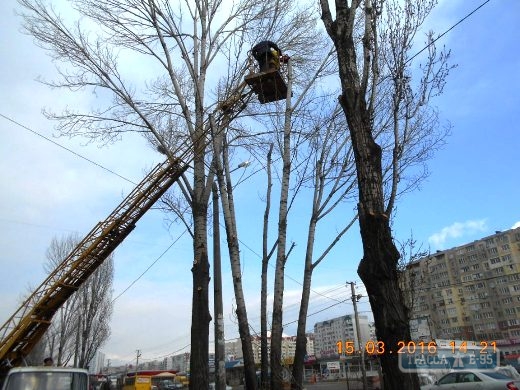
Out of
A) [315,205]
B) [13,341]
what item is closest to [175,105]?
[315,205]

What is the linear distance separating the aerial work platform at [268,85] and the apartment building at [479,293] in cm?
6096

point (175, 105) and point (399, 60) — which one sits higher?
point (175, 105)

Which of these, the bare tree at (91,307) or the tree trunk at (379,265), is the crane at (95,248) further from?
the bare tree at (91,307)

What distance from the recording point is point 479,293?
7381 cm

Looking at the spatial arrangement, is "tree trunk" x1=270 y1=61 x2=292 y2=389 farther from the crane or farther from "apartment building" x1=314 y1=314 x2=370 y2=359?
"apartment building" x1=314 y1=314 x2=370 y2=359

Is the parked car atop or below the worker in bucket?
below

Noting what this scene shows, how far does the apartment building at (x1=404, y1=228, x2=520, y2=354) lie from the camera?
223ft

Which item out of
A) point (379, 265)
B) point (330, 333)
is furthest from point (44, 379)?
point (330, 333)

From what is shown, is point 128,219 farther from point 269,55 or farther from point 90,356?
point 90,356

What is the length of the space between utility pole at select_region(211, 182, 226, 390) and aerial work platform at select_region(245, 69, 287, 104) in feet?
9.67

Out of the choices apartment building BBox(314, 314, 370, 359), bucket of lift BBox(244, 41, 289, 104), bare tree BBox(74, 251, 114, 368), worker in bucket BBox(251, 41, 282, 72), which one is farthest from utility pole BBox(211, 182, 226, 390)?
apartment building BBox(314, 314, 370, 359)

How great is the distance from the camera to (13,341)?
31.8 ft

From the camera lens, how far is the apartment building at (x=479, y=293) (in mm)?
68000

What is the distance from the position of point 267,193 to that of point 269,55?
3629mm
